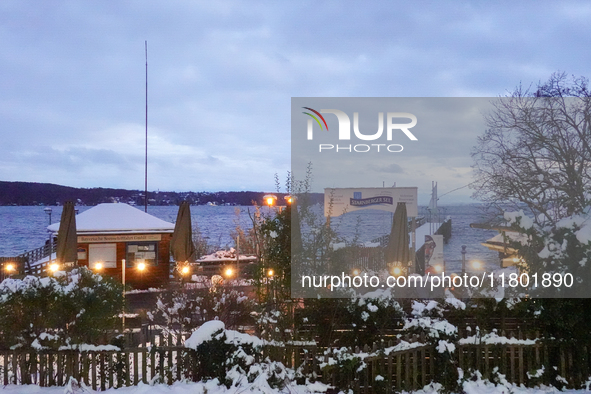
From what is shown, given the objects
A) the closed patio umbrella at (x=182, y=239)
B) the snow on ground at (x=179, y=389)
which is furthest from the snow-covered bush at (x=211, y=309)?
the closed patio umbrella at (x=182, y=239)

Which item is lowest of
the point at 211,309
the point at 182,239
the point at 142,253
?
the point at 211,309

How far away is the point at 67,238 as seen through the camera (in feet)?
37.9

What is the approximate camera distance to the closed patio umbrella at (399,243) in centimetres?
930

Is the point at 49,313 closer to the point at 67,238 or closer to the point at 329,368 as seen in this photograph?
the point at 329,368

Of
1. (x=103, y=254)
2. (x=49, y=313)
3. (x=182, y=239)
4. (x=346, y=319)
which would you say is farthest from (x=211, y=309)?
(x=103, y=254)

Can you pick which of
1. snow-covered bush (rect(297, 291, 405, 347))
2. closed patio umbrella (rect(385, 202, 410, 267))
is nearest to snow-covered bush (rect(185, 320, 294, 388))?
snow-covered bush (rect(297, 291, 405, 347))

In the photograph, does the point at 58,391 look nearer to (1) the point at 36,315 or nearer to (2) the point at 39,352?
(2) the point at 39,352

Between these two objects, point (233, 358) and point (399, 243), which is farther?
point (399, 243)

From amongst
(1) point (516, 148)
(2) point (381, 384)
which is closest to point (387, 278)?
(2) point (381, 384)

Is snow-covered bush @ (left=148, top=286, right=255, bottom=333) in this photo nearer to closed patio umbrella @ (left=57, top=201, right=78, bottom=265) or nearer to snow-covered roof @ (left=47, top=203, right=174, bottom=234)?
closed patio umbrella @ (left=57, top=201, right=78, bottom=265)

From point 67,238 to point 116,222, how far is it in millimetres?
2795

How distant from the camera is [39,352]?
5.60 m

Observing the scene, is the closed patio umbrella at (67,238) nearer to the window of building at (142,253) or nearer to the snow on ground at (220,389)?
the window of building at (142,253)

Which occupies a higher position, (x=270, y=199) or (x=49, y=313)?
(x=270, y=199)
